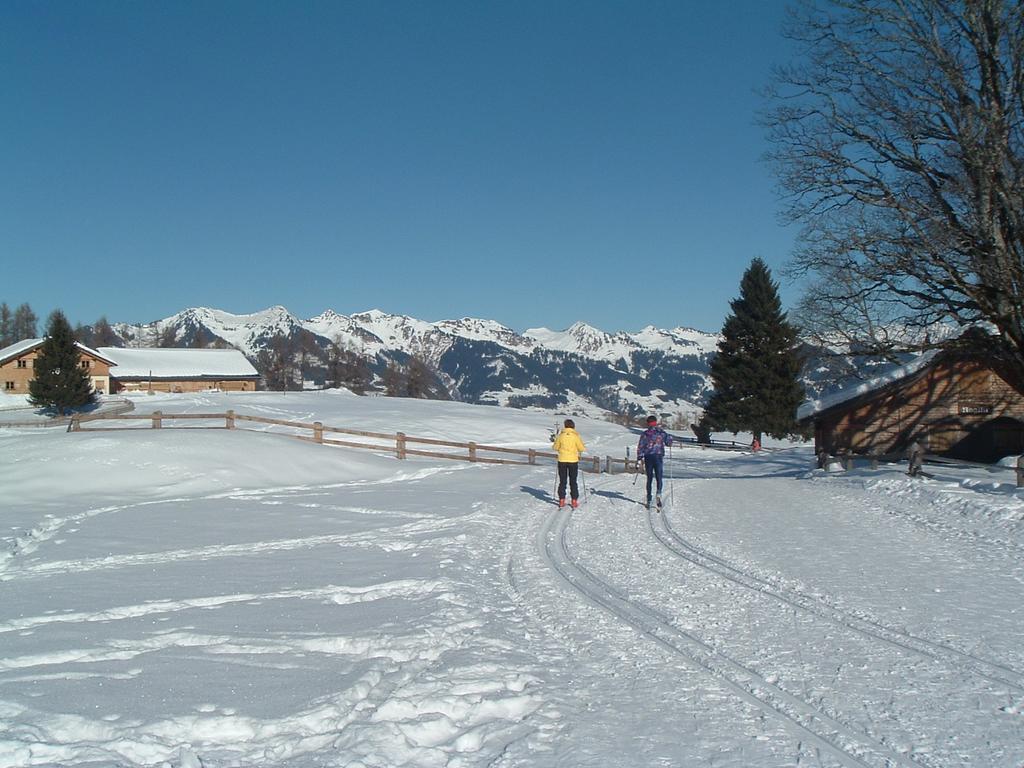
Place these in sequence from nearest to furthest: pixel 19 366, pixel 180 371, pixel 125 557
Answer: pixel 125 557
pixel 19 366
pixel 180 371

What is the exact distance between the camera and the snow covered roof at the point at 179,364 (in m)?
98.1

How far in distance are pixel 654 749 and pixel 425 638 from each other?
2657mm

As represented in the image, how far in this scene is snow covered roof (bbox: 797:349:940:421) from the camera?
89.5 ft

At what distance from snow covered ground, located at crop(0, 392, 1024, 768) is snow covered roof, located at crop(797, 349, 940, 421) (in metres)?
13.4

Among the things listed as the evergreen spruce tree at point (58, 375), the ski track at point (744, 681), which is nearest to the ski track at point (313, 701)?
the ski track at point (744, 681)

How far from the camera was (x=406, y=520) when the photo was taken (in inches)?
553

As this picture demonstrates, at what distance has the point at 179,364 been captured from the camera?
10219cm

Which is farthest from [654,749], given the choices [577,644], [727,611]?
[727,611]

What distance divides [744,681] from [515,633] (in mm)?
2157

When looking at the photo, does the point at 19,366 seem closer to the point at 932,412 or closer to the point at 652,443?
the point at 652,443

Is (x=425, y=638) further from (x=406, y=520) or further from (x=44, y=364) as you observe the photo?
(x=44, y=364)

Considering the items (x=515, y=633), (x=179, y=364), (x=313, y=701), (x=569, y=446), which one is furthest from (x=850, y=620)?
(x=179, y=364)

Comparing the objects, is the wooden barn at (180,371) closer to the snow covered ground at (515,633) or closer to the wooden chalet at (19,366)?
the wooden chalet at (19,366)

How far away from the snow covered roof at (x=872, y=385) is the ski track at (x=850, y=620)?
19.5 m
